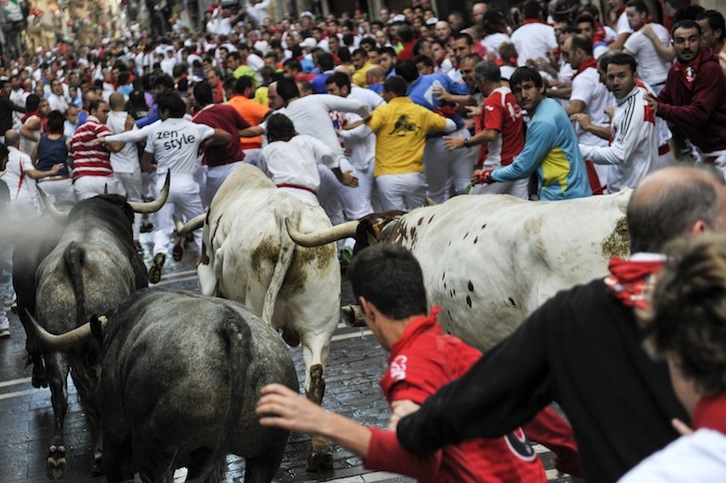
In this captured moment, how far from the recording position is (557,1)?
1811cm

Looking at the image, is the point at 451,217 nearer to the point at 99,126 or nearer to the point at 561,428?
the point at 561,428

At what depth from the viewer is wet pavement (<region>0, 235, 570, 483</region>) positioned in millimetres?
7160

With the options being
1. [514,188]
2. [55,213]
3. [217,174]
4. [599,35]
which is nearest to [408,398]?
[55,213]

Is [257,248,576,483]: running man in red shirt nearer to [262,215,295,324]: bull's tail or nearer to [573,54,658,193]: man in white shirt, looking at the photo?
[262,215,295,324]: bull's tail

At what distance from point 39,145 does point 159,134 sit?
3105mm

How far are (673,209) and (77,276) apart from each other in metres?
5.36

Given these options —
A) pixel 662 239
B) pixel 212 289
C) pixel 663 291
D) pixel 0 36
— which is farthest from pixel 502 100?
pixel 0 36

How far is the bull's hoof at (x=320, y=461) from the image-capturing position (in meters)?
7.09

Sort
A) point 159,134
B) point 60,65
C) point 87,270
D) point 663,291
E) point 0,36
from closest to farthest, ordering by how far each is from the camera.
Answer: point 663,291 → point 87,270 → point 159,134 → point 60,65 → point 0,36

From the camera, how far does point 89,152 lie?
1485 cm

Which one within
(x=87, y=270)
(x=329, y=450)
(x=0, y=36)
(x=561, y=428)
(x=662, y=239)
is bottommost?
(x=0, y=36)

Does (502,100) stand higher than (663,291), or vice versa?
(663,291)

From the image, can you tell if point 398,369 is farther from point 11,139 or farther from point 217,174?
point 11,139

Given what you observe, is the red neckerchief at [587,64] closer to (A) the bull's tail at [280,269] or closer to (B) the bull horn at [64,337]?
(A) the bull's tail at [280,269]
